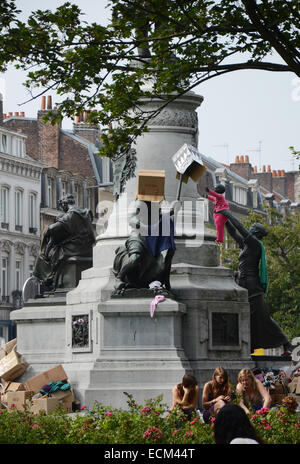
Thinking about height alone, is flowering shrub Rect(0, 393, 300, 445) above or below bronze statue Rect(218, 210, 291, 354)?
below

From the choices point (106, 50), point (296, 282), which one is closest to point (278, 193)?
point (296, 282)

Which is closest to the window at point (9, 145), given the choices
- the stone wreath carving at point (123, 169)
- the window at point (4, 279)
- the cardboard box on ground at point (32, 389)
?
the window at point (4, 279)

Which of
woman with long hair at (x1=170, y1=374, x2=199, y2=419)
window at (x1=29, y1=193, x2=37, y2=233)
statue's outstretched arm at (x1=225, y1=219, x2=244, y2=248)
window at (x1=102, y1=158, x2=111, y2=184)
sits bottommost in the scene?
woman with long hair at (x1=170, y1=374, x2=199, y2=419)

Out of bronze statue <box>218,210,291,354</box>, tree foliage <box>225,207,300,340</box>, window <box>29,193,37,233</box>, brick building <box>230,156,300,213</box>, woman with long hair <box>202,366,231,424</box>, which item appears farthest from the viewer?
brick building <box>230,156,300,213</box>

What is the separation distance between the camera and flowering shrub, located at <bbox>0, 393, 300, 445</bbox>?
12719 mm

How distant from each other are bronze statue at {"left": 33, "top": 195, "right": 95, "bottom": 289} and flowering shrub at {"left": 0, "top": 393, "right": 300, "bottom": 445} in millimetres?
10212

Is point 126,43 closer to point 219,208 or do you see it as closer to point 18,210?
point 219,208

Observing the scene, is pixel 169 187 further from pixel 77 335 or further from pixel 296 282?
pixel 296 282

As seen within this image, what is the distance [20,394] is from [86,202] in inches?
2036

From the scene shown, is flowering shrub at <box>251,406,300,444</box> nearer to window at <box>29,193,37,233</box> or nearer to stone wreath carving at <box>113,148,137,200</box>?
stone wreath carving at <box>113,148,137,200</box>

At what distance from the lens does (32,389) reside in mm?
21766

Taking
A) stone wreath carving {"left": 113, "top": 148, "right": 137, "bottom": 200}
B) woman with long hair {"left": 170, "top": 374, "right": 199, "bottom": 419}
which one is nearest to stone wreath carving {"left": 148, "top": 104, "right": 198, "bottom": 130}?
stone wreath carving {"left": 113, "top": 148, "right": 137, "bottom": 200}
